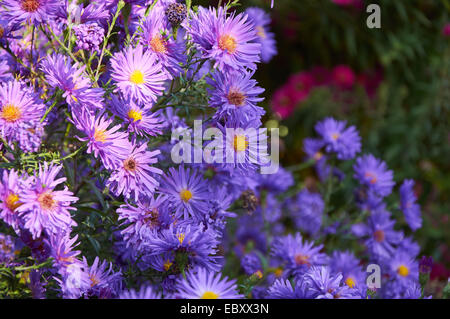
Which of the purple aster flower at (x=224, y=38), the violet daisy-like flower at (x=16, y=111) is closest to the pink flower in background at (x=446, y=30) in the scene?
the purple aster flower at (x=224, y=38)

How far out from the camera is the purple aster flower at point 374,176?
0.99 m

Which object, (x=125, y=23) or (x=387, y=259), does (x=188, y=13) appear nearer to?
(x=125, y=23)

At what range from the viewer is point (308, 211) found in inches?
46.7

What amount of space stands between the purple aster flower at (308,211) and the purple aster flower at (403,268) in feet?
0.80

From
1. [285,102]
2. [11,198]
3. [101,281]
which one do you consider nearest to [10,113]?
[11,198]

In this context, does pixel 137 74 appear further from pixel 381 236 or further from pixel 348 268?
pixel 381 236

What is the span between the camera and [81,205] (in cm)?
70

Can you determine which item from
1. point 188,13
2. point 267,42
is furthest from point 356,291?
point 267,42

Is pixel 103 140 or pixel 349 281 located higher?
pixel 103 140

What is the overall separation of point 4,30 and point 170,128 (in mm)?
275

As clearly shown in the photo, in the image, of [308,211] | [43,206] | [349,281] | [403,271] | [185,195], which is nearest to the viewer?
[43,206]

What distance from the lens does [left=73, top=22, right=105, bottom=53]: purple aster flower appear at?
64 centimetres

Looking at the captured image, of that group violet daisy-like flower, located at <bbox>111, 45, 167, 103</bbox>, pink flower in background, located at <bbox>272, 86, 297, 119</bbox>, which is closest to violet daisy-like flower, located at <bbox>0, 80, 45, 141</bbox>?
violet daisy-like flower, located at <bbox>111, 45, 167, 103</bbox>

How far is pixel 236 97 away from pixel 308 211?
1.98 ft
